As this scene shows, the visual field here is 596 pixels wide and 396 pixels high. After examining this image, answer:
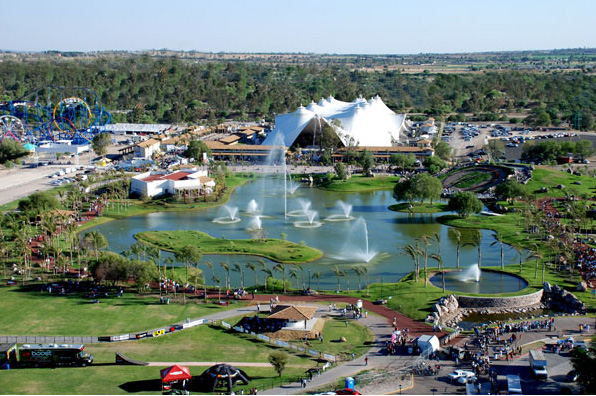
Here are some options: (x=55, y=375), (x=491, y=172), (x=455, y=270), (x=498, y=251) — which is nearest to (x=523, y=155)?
(x=491, y=172)

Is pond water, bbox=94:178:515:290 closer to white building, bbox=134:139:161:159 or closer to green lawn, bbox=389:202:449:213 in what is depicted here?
green lawn, bbox=389:202:449:213

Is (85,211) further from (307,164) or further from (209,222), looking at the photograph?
(307,164)

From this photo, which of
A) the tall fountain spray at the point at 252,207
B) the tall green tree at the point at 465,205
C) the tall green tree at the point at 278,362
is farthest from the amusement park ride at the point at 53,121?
the tall green tree at the point at 278,362

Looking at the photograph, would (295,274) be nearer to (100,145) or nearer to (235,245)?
(235,245)

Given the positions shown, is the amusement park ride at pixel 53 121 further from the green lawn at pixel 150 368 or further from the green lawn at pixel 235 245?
the green lawn at pixel 150 368

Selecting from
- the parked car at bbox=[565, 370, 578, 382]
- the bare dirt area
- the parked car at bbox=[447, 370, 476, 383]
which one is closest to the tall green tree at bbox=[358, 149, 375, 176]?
the bare dirt area

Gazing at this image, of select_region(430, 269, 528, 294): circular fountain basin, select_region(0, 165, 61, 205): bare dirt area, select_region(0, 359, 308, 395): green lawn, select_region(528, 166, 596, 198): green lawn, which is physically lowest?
select_region(0, 359, 308, 395): green lawn
